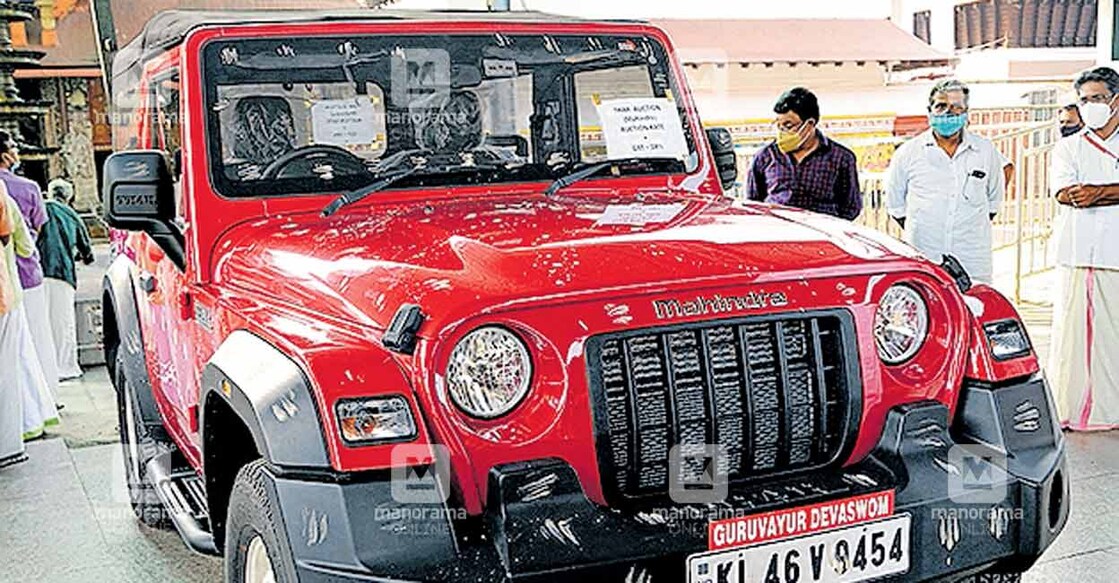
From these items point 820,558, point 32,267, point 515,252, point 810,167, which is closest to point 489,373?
point 515,252

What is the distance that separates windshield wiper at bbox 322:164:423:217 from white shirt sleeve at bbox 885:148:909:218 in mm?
2832

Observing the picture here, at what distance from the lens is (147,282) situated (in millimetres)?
3695

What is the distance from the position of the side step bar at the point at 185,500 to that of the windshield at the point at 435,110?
0.90 metres

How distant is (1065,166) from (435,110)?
3.05m

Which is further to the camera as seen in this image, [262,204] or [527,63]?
[527,63]

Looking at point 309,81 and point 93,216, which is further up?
point 309,81

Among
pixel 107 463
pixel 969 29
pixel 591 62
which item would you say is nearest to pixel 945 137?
pixel 591 62

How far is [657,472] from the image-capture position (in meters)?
2.28

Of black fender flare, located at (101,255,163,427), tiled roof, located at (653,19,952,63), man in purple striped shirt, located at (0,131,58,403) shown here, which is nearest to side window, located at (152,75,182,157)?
black fender flare, located at (101,255,163,427)

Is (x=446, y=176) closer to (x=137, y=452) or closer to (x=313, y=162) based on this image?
(x=313, y=162)

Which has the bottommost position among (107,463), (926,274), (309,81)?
(107,463)

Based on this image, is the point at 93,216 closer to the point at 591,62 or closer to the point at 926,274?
the point at 591,62

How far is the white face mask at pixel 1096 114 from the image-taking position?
4.94 m

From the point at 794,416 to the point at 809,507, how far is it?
20cm
